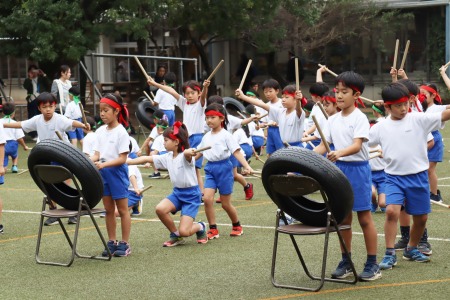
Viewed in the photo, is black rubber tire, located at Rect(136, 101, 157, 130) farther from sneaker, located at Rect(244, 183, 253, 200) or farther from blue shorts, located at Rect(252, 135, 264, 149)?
sneaker, located at Rect(244, 183, 253, 200)

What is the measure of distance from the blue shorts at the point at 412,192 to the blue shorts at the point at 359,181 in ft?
1.13

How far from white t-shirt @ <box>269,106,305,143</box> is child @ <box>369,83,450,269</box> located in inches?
128

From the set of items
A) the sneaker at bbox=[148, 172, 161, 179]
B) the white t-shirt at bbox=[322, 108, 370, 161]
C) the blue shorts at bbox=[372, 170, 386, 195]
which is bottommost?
the sneaker at bbox=[148, 172, 161, 179]

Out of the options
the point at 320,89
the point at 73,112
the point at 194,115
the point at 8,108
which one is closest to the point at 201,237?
the point at 320,89

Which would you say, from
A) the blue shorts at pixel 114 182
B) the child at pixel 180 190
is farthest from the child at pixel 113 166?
the child at pixel 180 190

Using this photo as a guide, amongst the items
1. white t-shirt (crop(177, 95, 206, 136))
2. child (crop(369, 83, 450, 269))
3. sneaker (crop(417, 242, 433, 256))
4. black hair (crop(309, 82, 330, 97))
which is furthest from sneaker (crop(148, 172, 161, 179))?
child (crop(369, 83, 450, 269))

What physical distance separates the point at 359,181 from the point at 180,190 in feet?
7.89

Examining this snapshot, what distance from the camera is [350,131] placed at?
738 cm

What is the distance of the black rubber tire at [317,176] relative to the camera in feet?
21.7

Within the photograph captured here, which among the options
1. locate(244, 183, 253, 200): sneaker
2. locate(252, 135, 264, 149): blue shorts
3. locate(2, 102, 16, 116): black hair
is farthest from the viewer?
locate(252, 135, 264, 149): blue shorts

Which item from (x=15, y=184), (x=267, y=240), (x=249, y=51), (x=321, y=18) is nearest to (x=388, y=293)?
(x=267, y=240)

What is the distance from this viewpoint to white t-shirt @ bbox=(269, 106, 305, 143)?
35.9 feet

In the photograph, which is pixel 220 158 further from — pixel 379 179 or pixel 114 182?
pixel 379 179

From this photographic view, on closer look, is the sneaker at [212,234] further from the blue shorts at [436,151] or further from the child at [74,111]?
the child at [74,111]
